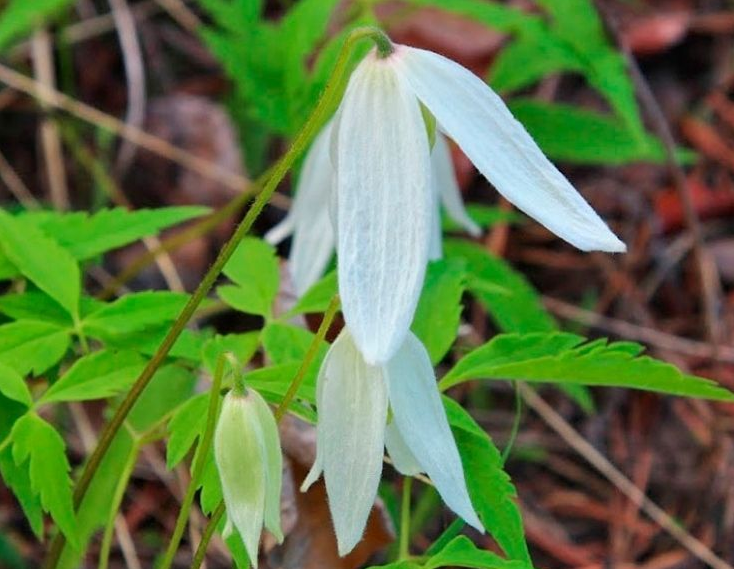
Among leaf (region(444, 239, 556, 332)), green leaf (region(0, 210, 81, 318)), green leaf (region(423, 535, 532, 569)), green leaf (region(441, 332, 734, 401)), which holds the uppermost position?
green leaf (region(0, 210, 81, 318))

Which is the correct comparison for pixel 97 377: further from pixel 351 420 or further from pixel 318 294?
pixel 351 420

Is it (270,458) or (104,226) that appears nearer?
(270,458)

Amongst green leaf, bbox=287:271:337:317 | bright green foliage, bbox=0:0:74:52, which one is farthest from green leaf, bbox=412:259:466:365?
bright green foliage, bbox=0:0:74:52

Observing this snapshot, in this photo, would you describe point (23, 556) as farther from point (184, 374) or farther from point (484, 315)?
point (484, 315)

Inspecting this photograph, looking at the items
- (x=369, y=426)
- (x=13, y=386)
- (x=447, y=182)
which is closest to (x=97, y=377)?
(x=13, y=386)

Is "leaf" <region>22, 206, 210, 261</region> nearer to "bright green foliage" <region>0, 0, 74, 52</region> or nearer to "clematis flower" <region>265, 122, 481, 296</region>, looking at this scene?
"clematis flower" <region>265, 122, 481, 296</region>

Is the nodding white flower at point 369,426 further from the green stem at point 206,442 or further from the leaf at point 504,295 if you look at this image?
the leaf at point 504,295
